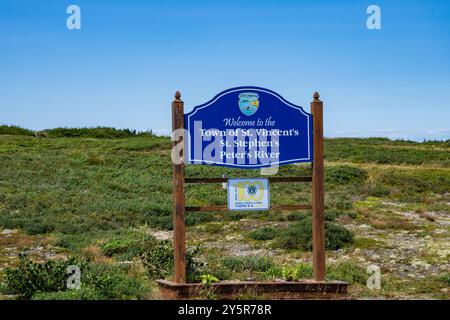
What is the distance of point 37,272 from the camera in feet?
38.0

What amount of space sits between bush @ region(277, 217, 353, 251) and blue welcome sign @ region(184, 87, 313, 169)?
6.03 metres

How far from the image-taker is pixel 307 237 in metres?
17.6

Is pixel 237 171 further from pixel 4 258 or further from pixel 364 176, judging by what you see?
pixel 4 258

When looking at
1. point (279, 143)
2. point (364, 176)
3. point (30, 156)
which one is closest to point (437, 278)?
point (279, 143)

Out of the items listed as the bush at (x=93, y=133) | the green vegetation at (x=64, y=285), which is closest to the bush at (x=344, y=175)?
the green vegetation at (x=64, y=285)

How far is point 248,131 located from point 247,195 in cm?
111

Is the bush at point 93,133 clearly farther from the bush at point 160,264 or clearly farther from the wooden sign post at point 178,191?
the wooden sign post at point 178,191

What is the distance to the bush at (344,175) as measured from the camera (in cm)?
3031

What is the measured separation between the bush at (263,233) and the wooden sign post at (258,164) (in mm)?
6847

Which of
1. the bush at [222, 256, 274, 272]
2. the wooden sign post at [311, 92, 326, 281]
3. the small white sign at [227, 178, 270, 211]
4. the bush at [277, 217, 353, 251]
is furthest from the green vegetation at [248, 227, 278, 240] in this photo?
the small white sign at [227, 178, 270, 211]

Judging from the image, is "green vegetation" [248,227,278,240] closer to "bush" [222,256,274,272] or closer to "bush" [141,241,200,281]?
"bush" [222,256,274,272]

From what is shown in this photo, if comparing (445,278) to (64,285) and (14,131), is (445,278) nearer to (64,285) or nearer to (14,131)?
(64,285)

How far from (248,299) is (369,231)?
31.4 ft
